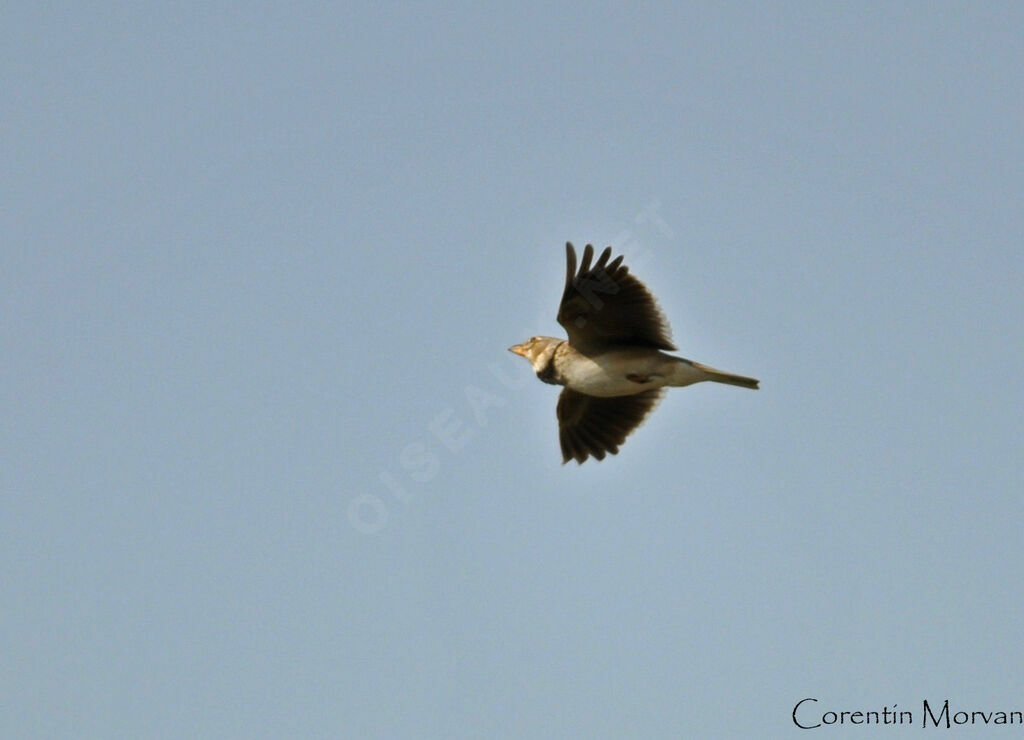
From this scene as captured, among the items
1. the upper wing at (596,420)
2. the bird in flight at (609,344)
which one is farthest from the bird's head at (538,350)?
the upper wing at (596,420)

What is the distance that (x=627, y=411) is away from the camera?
19203 mm

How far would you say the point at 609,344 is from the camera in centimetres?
1761

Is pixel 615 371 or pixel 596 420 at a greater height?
pixel 596 420

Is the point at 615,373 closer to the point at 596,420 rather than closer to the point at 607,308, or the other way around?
the point at 607,308

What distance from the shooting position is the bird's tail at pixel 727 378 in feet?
55.3

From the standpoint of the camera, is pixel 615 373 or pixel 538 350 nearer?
pixel 615 373

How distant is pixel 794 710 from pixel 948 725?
7.22ft

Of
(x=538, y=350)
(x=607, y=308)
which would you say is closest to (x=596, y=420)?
(x=538, y=350)

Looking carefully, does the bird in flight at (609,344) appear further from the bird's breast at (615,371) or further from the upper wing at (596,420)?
the upper wing at (596,420)

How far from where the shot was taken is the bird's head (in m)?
18.2

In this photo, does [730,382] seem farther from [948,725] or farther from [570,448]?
[948,725]

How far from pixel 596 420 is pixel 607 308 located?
2.59 meters

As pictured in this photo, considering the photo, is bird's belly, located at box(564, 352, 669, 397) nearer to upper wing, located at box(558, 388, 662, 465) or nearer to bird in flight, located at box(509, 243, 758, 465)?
bird in flight, located at box(509, 243, 758, 465)

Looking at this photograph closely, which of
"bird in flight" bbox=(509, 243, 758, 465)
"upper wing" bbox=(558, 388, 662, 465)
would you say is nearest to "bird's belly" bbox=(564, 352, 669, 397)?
"bird in flight" bbox=(509, 243, 758, 465)
